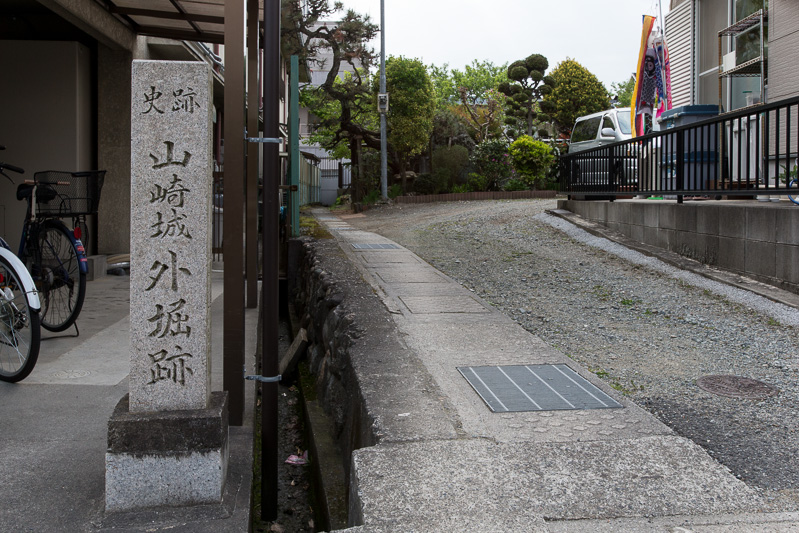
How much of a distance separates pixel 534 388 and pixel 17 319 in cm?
288

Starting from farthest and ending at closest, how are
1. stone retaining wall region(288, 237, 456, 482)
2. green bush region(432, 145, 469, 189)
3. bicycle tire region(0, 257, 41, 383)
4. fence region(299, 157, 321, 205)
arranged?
fence region(299, 157, 321, 205) < green bush region(432, 145, 469, 189) < bicycle tire region(0, 257, 41, 383) < stone retaining wall region(288, 237, 456, 482)

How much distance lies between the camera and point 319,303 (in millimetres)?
5766

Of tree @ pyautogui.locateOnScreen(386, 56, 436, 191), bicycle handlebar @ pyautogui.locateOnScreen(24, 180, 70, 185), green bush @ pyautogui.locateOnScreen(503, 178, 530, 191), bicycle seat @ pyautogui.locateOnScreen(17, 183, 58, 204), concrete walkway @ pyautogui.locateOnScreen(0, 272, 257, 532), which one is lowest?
concrete walkway @ pyautogui.locateOnScreen(0, 272, 257, 532)

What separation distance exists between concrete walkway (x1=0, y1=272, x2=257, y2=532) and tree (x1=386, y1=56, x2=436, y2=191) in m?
17.8

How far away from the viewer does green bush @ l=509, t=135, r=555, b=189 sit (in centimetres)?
2119

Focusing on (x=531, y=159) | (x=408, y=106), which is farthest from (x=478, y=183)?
(x=408, y=106)

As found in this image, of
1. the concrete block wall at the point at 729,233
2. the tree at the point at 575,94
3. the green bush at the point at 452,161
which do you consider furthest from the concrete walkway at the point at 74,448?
the tree at the point at 575,94

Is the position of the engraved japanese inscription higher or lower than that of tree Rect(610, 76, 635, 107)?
lower

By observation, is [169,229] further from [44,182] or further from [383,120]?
[383,120]

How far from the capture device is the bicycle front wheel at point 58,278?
16.2 ft

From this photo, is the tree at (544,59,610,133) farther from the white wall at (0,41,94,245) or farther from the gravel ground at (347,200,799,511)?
the white wall at (0,41,94,245)

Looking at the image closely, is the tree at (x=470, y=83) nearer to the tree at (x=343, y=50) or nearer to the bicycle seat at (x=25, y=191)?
the tree at (x=343, y=50)

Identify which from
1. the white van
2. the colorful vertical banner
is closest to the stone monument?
the colorful vertical banner

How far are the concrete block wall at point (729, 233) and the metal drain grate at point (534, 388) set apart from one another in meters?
3.50
